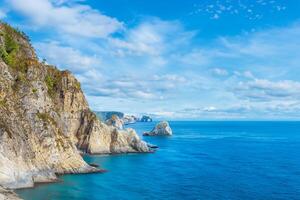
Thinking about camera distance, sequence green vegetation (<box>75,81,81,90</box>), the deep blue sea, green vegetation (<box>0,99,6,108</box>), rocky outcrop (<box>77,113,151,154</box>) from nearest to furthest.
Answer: the deep blue sea → green vegetation (<box>0,99,6,108</box>) → green vegetation (<box>75,81,81,90</box>) → rocky outcrop (<box>77,113,151,154</box>)

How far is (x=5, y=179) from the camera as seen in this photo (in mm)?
73625

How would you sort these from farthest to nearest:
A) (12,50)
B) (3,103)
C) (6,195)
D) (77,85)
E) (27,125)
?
(77,85), (12,50), (27,125), (3,103), (6,195)

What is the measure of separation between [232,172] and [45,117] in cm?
5169

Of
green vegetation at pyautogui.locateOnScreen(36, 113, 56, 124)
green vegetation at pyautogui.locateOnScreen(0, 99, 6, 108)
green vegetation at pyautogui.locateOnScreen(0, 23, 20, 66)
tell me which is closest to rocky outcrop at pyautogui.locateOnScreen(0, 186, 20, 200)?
green vegetation at pyautogui.locateOnScreen(0, 99, 6, 108)

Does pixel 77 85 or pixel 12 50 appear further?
pixel 77 85

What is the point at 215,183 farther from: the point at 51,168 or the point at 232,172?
the point at 51,168

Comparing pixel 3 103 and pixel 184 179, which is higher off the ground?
pixel 3 103

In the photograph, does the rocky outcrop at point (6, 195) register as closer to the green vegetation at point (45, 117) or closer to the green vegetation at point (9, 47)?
the green vegetation at point (45, 117)

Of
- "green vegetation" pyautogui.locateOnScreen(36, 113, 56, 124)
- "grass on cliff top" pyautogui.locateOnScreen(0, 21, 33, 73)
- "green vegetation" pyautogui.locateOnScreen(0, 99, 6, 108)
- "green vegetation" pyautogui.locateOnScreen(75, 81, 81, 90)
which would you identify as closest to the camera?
"green vegetation" pyautogui.locateOnScreen(0, 99, 6, 108)

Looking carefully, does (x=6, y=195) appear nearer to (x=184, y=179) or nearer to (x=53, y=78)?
(x=184, y=179)

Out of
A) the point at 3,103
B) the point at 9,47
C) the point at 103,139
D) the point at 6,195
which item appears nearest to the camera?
the point at 6,195

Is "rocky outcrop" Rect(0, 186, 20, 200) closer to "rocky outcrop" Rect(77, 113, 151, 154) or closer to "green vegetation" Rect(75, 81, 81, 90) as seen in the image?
"green vegetation" Rect(75, 81, 81, 90)

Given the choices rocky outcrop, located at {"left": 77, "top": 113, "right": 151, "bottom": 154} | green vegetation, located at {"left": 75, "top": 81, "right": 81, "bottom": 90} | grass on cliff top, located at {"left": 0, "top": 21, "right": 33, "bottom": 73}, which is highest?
grass on cliff top, located at {"left": 0, "top": 21, "right": 33, "bottom": 73}

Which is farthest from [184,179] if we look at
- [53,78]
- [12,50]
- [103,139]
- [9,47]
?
[53,78]
